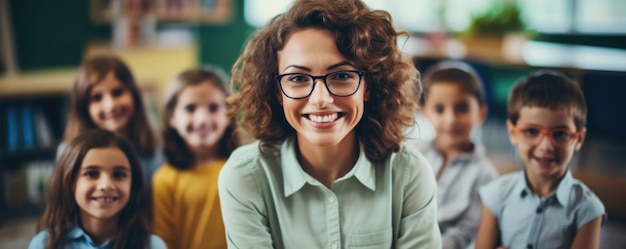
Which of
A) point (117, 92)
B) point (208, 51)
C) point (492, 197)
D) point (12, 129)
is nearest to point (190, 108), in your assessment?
point (117, 92)

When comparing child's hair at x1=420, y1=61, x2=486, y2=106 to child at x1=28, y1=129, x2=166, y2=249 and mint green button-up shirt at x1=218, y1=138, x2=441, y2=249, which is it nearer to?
mint green button-up shirt at x1=218, y1=138, x2=441, y2=249

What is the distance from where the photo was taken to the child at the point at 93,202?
1.39 metres

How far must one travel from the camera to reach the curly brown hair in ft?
4.03

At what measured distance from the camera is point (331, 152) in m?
1.38

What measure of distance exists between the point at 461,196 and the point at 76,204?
1027mm

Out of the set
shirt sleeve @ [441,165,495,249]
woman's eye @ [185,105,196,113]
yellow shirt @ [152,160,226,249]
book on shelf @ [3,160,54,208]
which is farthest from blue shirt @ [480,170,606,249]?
book on shelf @ [3,160,54,208]

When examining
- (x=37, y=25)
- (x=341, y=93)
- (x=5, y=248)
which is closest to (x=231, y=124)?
(x=341, y=93)

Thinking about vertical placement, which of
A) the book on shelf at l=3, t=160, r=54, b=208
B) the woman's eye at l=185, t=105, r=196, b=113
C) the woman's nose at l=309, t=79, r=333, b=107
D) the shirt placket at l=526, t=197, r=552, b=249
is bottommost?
the book on shelf at l=3, t=160, r=54, b=208

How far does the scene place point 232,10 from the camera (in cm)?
634

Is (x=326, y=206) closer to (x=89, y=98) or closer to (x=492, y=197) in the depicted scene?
(x=492, y=197)

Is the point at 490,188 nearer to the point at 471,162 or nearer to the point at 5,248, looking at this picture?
the point at 471,162

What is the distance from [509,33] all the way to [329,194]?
12.2 feet

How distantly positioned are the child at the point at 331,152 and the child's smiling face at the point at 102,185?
0.24 metres

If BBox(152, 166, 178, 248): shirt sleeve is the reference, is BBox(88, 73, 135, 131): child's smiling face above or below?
above
